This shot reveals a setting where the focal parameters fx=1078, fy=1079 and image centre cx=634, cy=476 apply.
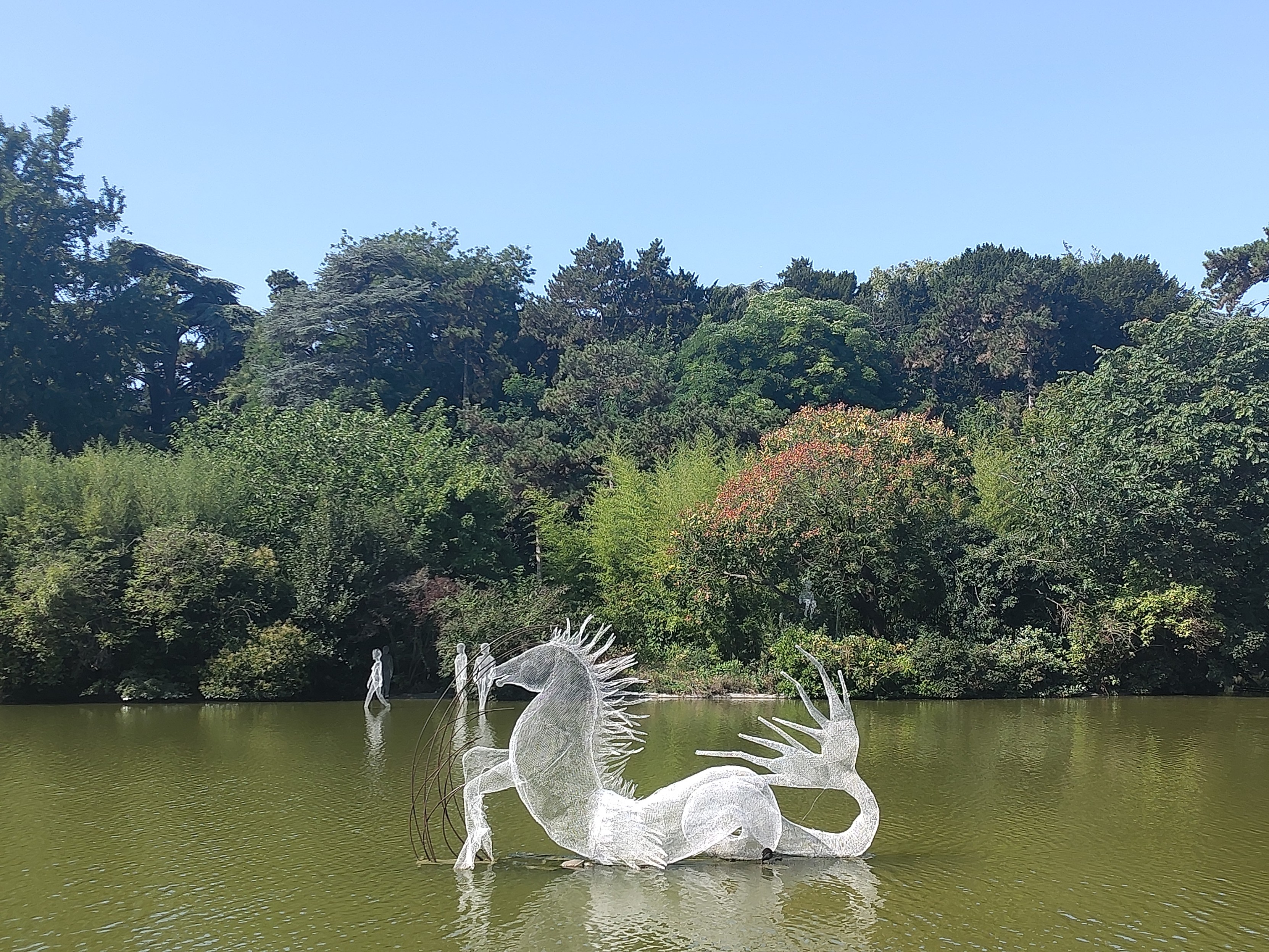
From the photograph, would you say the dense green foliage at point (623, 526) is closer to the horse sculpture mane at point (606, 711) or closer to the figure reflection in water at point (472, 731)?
the figure reflection in water at point (472, 731)

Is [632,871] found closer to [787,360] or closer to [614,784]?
[614,784]

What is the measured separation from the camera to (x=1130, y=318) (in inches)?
1535

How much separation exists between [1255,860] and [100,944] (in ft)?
28.1

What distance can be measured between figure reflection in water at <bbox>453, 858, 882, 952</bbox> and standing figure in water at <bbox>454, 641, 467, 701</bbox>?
→ 1.38 m

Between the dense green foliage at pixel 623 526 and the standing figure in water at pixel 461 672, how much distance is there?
132cm

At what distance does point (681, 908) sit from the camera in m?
7.34

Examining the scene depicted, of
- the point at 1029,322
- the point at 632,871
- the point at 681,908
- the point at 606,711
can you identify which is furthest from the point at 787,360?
the point at 681,908

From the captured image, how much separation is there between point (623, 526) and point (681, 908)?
1757 cm

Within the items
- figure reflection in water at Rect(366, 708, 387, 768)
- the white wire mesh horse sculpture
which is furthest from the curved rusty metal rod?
figure reflection in water at Rect(366, 708, 387, 768)

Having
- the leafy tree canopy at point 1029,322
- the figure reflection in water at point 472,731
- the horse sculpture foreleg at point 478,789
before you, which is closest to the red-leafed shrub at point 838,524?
the figure reflection in water at point 472,731

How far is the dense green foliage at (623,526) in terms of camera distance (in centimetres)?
2003

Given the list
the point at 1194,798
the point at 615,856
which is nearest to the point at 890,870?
the point at 615,856

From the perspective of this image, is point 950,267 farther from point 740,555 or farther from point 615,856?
point 615,856

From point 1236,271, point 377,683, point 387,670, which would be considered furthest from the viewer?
point 1236,271
